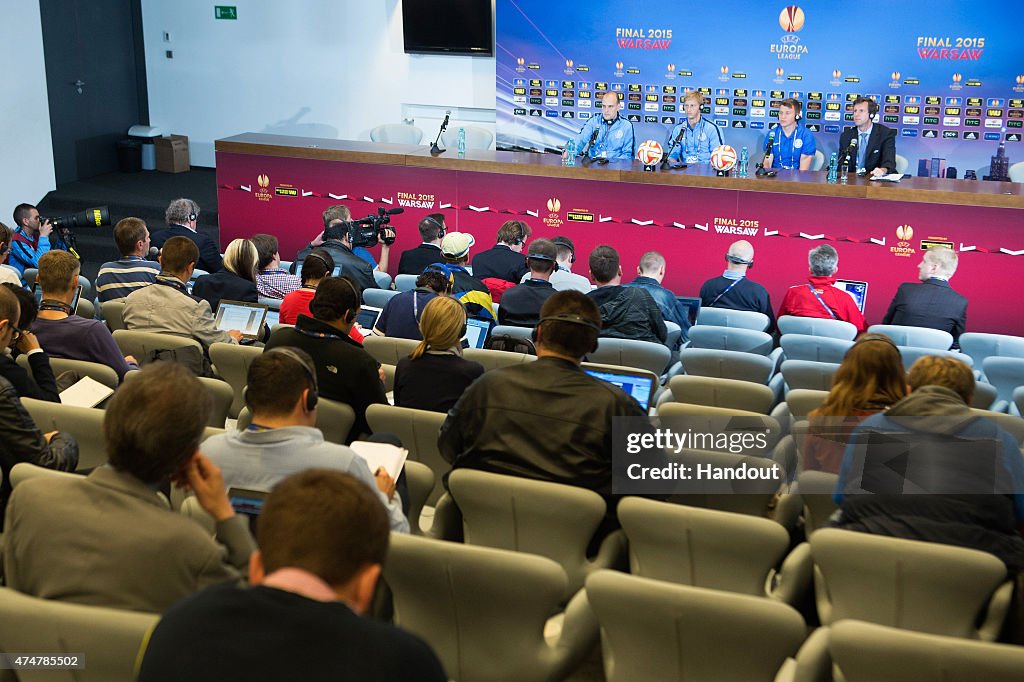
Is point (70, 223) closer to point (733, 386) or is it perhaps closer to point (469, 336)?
point (469, 336)

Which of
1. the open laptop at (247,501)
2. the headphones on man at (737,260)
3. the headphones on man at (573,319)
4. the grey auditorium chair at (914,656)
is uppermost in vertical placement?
the headphones on man at (573,319)

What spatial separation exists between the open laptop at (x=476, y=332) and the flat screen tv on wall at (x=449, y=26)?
6.68 m

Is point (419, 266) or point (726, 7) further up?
point (726, 7)

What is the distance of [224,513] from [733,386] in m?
2.47

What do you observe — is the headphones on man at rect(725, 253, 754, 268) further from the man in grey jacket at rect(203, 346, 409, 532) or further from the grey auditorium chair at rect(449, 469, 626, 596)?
the man in grey jacket at rect(203, 346, 409, 532)

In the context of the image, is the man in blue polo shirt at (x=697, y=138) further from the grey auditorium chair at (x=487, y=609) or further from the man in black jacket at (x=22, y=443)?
the grey auditorium chair at (x=487, y=609)

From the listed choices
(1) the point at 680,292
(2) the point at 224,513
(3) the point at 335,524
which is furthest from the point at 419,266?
(3) the point at 335,524

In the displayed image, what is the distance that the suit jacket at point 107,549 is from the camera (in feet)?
6.47

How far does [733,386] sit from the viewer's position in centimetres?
406

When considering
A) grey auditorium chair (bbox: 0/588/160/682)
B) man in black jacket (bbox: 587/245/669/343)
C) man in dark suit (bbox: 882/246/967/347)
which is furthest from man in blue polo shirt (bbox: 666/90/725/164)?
grey auditorium chair (bbox: 0/588/160/682)

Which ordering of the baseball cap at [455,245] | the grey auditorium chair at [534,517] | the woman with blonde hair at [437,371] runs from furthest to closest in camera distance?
the baseball cap at [455,245]
the woman with blonde hair at [437,371]
the grey auditorium chair at [534,517]

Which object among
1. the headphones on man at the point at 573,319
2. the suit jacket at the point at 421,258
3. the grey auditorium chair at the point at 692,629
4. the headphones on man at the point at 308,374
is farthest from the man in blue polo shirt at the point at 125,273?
the grey auditorium chair at the point at 692,629

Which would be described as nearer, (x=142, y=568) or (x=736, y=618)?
(x=142, y=568)

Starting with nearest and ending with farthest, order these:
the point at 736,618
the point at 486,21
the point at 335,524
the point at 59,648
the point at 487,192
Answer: the point at 335,524 < the point at 59,648 < the point at 736,618 < the point at 487,192 < the point at 486,21
